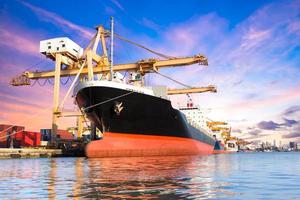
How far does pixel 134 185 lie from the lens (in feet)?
32.6

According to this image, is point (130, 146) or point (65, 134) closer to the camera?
point (130, 146)

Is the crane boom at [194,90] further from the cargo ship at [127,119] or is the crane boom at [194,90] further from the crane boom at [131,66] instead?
the cargo ship at [127,119]

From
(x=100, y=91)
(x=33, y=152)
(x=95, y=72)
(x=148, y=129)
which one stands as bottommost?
(x=33, y=152)

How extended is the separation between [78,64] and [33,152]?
2232 centimetres

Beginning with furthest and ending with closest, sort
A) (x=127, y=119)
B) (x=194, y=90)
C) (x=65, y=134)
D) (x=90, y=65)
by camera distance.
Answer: (x=65, y=134), (x=194, y=90), (x=90, y=65), (x=127, y=119)

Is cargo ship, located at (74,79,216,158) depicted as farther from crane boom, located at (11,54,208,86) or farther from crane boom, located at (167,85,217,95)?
crane boom, located at (167,85,217,95)

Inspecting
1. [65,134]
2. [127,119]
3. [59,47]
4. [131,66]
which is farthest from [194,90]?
[65,134]

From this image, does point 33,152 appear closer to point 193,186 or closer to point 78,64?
point 78,64

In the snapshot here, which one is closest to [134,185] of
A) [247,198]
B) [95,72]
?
[247,198]

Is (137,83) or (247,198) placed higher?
(137,83)

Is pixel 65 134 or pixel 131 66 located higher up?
pixel 131 66

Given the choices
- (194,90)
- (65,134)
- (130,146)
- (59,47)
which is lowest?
(130,146)

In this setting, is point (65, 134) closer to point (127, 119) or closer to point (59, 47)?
point (59, 47)

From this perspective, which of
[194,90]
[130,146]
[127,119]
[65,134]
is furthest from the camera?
[65,134]
